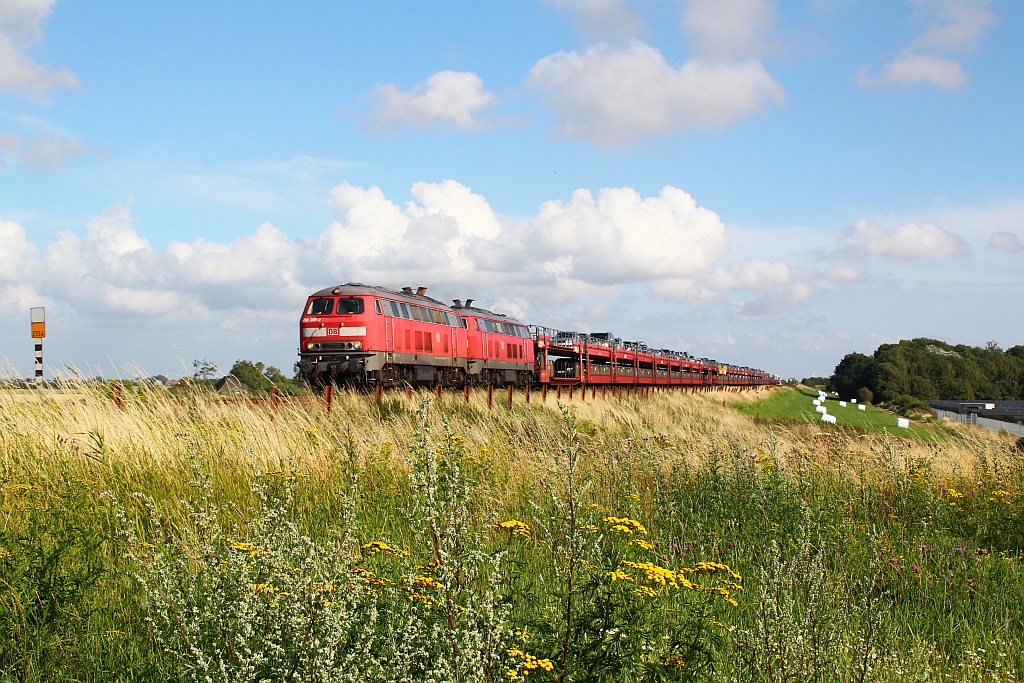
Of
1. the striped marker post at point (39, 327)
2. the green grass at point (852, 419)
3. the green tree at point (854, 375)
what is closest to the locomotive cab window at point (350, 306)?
the striped marker post at point (39, 327)

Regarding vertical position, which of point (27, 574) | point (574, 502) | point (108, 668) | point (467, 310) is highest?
point (467, 310)

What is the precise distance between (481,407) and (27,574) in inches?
506

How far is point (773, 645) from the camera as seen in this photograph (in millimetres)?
3918

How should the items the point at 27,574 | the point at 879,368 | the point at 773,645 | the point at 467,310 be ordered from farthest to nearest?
the point at 879,368 < the point at 467,310 < the point at 27,574 < the point at 773,645

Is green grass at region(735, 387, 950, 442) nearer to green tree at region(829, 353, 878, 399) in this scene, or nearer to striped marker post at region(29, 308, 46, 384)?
striped marker post at region(29, 308, 46, 384)

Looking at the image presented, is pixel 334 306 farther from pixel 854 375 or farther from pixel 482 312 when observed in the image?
pixel 854 375

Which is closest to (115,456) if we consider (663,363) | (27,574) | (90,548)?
(90,548)

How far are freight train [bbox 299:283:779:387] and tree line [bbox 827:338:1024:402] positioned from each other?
2861 inches

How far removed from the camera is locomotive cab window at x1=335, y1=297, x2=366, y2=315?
2181 cm

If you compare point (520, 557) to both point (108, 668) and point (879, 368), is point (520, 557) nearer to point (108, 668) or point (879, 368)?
point (108, 668)

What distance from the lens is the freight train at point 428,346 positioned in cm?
2162

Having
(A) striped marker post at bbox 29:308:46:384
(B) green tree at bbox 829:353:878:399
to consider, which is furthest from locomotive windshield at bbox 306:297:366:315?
(B) green tree at bbox 829:353:878:399

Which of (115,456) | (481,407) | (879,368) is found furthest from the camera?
(879,368)

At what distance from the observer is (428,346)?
25.1m
